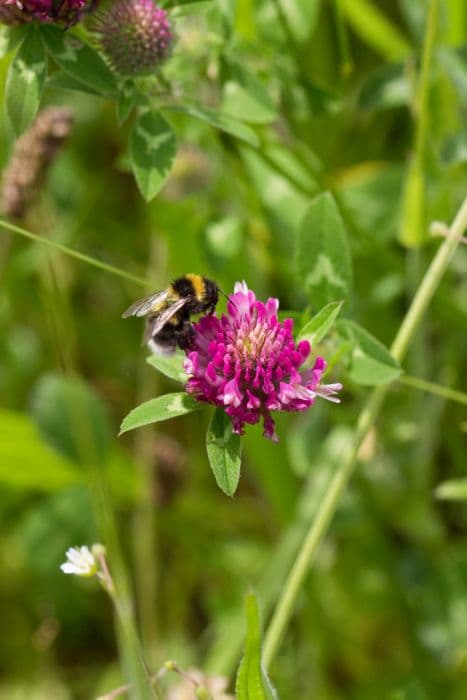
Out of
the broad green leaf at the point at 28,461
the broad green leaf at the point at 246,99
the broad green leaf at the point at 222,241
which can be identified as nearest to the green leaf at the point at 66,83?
the broad green leaf at the point at 246,99

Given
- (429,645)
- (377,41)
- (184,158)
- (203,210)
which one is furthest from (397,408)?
(377,41)

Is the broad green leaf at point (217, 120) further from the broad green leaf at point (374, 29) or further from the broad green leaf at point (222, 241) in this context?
the broad green leaf at point (374, 29)

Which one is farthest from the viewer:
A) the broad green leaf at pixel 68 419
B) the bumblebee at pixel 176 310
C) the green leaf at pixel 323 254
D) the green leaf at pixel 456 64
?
the broad green leaf at pixel 68 419

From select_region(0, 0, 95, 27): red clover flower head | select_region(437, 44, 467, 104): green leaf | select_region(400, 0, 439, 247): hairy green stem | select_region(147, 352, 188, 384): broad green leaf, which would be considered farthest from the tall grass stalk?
select_region(437, 44, 467, 104): green leaf

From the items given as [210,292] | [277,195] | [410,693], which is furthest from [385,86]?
[410,693]

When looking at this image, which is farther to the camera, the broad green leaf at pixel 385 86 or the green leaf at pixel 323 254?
the broad green leaf at pixel 385 86

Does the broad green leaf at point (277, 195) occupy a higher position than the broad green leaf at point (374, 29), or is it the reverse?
the broad green leaf at point (374, 29)
